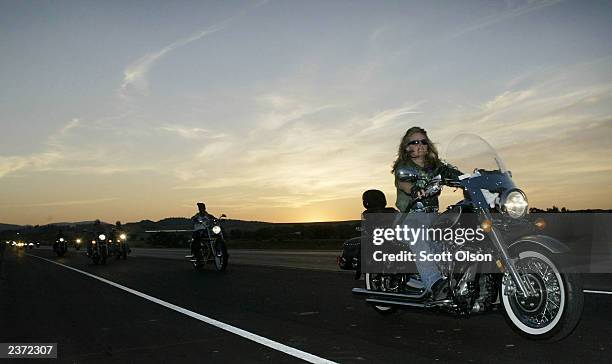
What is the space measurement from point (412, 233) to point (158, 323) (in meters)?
3.48

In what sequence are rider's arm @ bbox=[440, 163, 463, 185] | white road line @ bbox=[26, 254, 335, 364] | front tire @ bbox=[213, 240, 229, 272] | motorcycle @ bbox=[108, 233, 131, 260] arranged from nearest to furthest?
1. white road line @ bbox=[26, 254, 335, 364]
2. rider's arm @ bbox=[440, 163, 463, 185]
3. front tire @ bbox=[213, 240, 229, 272]
4. motorcycle @ bbox=[108, 233, 131, 260]

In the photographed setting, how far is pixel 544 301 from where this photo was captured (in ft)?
16.5

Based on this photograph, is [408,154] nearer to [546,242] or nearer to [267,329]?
[546,242]

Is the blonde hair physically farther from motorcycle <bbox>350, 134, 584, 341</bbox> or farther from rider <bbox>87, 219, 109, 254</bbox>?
rider <bbox>87, 219, 109, 254</bbox>

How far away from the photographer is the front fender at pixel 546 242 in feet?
16.2

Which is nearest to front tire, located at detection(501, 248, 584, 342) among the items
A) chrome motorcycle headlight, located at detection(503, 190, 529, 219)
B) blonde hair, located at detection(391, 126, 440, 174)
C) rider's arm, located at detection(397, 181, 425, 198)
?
chrome motorcycle headlight, located at detection(503, 190, 529, 219)

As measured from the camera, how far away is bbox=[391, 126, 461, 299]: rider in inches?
229

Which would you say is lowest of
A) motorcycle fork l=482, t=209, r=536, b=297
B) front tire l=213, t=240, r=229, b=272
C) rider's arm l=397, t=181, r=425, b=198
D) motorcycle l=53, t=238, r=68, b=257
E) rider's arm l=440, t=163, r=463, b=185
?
motorcycle l=53, t=238, r=68, b=257

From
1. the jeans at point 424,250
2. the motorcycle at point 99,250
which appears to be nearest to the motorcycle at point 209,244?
the motorcycle at point 99,250

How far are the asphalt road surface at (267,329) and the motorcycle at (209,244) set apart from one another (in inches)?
180

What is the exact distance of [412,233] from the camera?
21.0ft

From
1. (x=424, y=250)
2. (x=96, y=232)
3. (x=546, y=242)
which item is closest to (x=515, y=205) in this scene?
(x=546, y=242)

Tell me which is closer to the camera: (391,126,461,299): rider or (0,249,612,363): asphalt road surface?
(0,249,612,363): asphalt road surface

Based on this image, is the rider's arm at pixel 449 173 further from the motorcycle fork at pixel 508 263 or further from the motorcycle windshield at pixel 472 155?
the motorcycle fork at pixel 508 263
